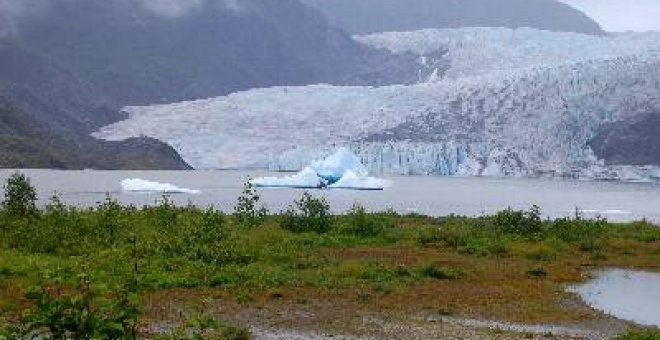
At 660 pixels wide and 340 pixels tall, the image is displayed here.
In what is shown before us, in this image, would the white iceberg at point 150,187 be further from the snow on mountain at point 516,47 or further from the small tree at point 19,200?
the snow on mountain at point 516,47

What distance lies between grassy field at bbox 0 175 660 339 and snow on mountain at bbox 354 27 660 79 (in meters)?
85.2

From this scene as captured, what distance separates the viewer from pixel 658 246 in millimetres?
33312

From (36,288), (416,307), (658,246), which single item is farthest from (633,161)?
(36,288)

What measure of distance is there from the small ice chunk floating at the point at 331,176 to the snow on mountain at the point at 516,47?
44.4 m

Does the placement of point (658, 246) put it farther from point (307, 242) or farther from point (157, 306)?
point (157, 306)

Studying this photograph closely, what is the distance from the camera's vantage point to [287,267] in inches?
910

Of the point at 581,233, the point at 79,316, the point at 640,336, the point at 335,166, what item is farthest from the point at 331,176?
the point at 79,316

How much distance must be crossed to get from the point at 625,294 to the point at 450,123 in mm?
82441

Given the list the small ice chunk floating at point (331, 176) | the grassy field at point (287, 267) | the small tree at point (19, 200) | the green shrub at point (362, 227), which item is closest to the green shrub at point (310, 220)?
the grassy field at point (287, 267)

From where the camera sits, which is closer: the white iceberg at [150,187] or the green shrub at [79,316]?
the green shrub at [79,316]

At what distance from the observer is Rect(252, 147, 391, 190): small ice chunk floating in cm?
7406

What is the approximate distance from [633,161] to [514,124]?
83.0 ft

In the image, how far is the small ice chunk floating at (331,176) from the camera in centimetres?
7406

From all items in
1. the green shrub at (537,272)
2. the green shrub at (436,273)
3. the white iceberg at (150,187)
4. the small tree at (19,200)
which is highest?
the white iceberg at (150,187)
